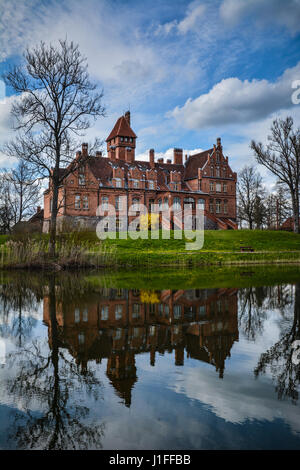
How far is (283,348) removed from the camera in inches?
211

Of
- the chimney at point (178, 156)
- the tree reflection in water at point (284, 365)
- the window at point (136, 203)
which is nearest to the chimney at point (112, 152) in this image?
the window at point (136, 203)

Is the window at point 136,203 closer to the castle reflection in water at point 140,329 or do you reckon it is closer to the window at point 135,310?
the castle reflection in water at point 140,329

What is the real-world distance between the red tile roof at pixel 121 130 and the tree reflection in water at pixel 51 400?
176 feet

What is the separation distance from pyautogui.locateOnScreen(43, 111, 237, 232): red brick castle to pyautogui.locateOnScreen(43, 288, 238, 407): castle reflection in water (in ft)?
118

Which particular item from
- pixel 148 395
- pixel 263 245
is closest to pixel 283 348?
pixel 148 395

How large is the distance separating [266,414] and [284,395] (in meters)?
0.48

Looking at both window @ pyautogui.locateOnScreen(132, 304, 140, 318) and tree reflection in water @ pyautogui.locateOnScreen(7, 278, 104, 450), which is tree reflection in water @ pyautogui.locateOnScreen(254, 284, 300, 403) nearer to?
tree reflection in water @ pyautogui.locateOnScreen(7, 278, 104, 450)

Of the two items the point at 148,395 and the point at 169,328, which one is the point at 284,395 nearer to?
the point at 148,395

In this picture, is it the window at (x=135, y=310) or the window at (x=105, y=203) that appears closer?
the window at (x=135, y=310)

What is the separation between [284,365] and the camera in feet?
15.2

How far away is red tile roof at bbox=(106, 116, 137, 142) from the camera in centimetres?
5641

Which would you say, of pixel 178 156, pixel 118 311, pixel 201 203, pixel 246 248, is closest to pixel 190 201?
pixel 201 203

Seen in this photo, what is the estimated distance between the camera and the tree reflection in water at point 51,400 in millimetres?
3008

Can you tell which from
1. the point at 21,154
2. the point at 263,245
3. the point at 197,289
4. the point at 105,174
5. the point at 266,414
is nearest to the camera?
the point at 266,414
